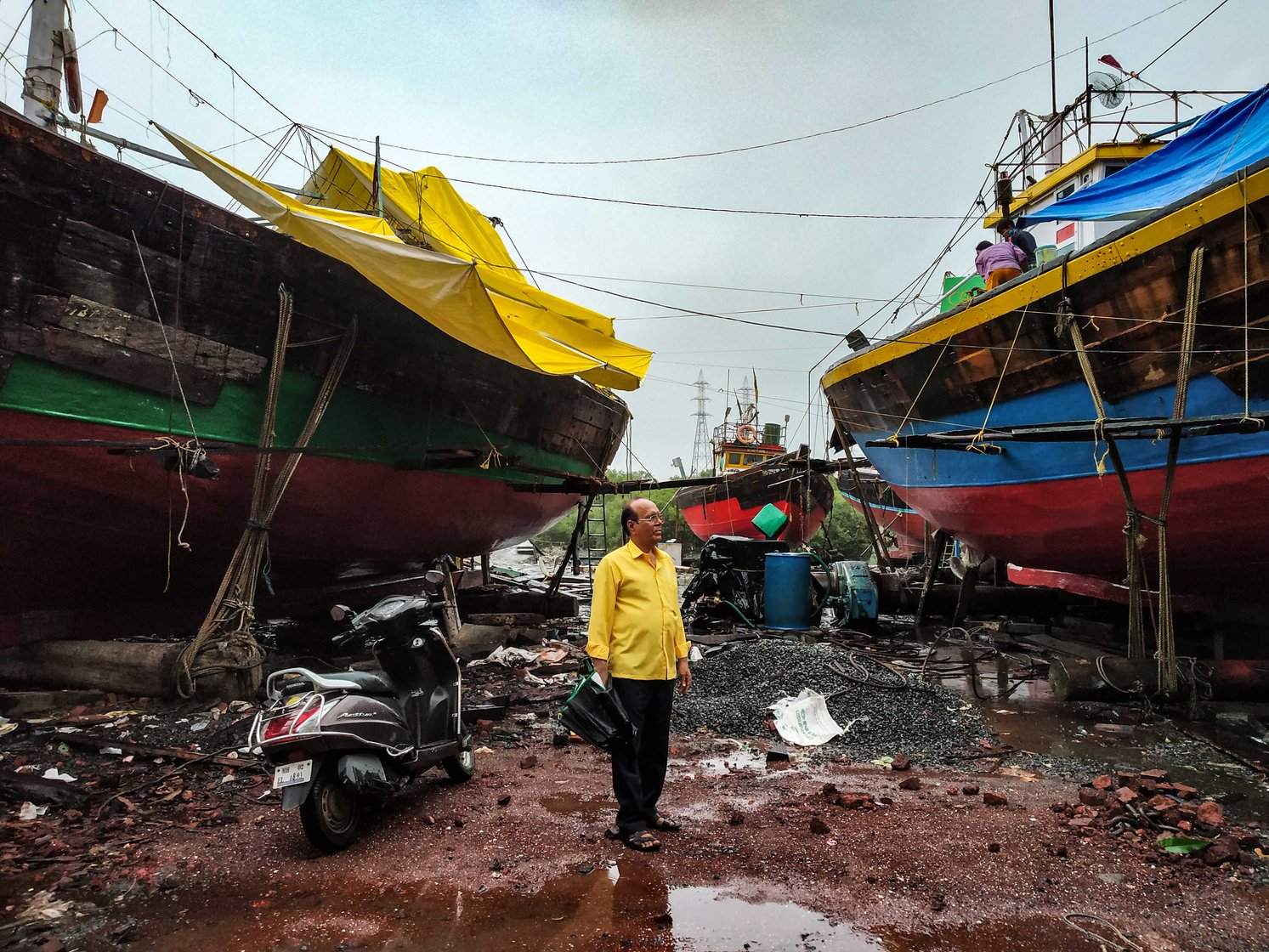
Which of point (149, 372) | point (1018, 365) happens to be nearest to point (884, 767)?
point (1018, 365)

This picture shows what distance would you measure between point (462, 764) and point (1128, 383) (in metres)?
5.38

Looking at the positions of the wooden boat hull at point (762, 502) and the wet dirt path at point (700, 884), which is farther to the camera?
the wooden boat hull at point (762, 502)

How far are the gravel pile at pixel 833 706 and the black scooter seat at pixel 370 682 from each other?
2.10 m

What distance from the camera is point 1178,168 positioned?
5.84 meters

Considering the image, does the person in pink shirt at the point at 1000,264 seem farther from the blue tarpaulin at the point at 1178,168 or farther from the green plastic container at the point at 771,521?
the green plastic container at the point at 771,521

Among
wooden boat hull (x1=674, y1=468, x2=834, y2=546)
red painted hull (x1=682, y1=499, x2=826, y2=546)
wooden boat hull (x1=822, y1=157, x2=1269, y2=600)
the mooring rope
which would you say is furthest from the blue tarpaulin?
red painted hull (x1=682, y1=499, x2=826, y2=546)

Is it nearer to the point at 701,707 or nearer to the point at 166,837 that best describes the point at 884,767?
the point at 701,707

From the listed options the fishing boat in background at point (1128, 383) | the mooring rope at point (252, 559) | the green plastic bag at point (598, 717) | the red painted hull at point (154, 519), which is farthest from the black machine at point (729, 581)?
the green plastic bag at point (598, 717)

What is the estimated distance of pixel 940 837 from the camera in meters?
2.81

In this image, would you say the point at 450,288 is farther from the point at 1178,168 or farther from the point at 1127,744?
the point at 1178,168

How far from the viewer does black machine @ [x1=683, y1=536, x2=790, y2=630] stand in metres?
8.20

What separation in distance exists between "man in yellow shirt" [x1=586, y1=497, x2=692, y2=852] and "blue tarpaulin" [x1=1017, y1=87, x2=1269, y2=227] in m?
4.91

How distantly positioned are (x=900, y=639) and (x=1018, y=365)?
331cm

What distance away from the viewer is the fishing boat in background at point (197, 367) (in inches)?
173
